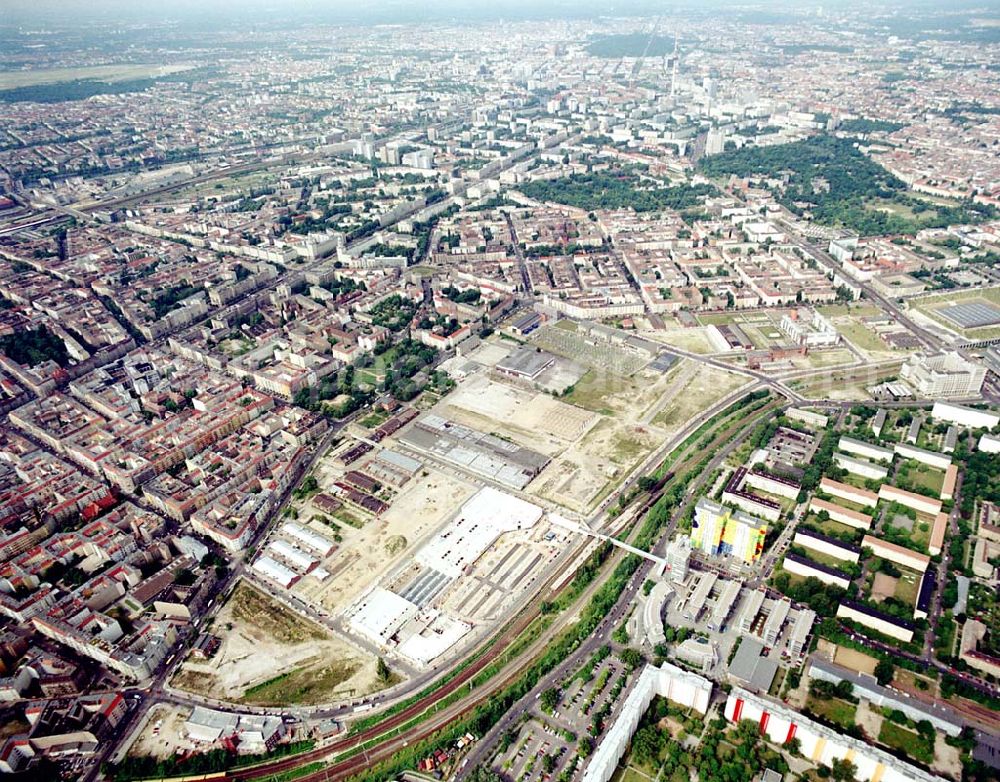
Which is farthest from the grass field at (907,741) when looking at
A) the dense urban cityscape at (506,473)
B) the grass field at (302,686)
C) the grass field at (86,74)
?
the grass field at (86,74)

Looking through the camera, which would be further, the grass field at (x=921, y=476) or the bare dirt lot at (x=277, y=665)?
the grass field at (x=921, y=476)

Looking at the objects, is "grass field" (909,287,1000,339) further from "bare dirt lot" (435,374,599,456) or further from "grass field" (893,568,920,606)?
"bare dirt lot" (435,374,599,456)

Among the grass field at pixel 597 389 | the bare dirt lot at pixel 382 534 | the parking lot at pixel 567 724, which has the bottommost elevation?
the bare dirt lot at pixel 382 534

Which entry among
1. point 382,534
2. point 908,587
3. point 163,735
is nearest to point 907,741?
point 908,587

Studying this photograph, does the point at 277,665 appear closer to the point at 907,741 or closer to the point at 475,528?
the point at 475,528

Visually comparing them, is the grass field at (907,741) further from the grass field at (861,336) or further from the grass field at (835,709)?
the grass field at (861,336)

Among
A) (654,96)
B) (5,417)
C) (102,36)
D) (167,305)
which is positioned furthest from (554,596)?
(102,36)

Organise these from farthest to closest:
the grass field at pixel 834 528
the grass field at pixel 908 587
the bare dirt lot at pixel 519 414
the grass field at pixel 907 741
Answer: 1. the bare dirt lot at pixel 519 414
2. the grass field at pixel 834 528
3. the grass field at pixel 908 587
4. the grass field at pixel 907 741

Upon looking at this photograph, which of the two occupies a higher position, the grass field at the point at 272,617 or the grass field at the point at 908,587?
the grass field at the point at 908,587

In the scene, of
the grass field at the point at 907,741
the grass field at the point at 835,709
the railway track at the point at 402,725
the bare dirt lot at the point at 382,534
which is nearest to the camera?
the grass field at the point at 907,741
